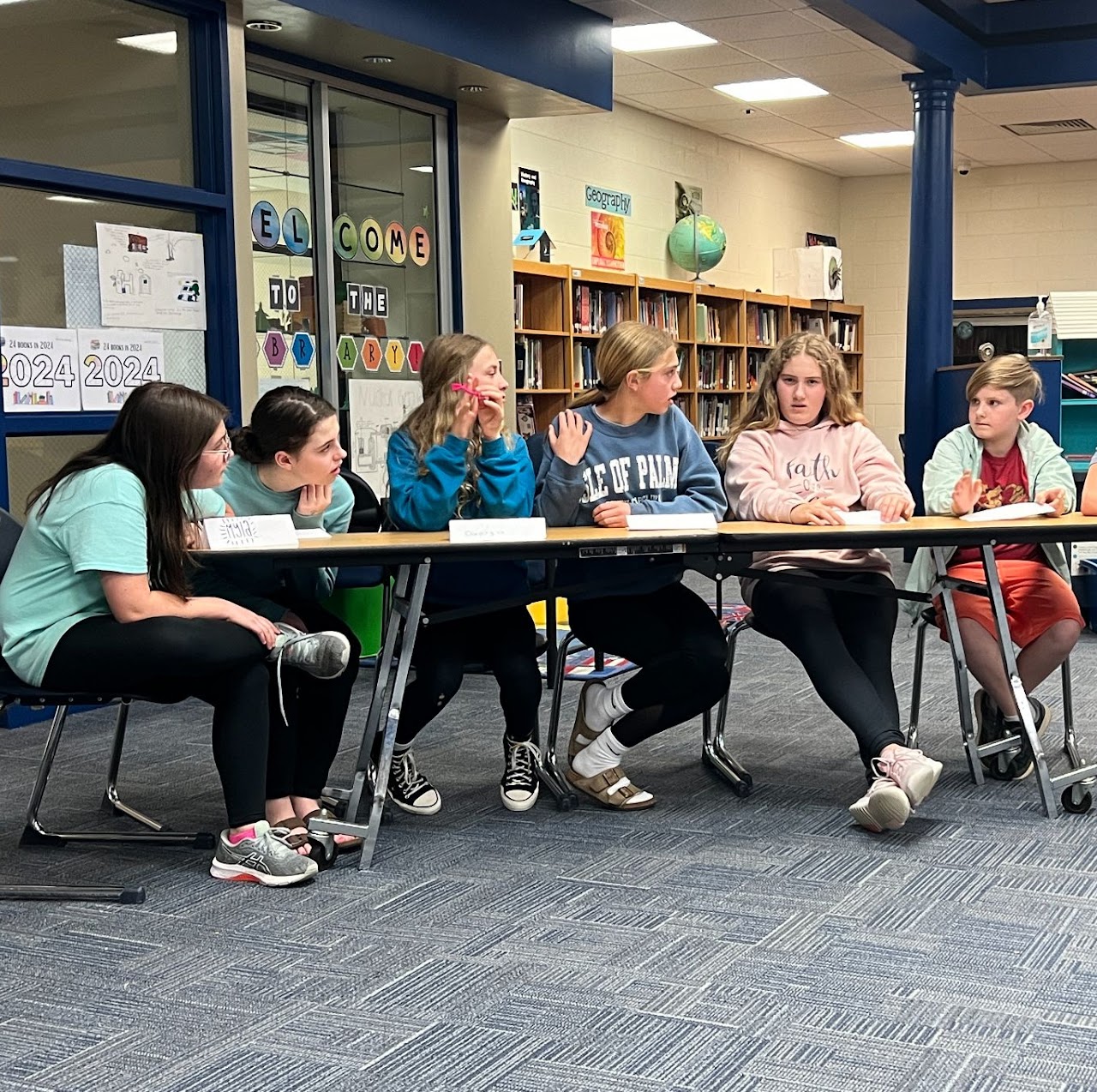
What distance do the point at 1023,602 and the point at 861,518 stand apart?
0.58 metres

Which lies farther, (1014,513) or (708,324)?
(708,324)

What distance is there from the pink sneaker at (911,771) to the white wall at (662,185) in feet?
18.3

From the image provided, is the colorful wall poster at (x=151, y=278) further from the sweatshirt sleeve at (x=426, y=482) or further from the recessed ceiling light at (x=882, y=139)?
the recessed ceiling light at (x=882, y=139)

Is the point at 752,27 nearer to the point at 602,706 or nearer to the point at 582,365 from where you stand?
the point at 582,365

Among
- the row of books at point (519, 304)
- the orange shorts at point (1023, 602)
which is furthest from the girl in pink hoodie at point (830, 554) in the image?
the row of books at point (519, 304)

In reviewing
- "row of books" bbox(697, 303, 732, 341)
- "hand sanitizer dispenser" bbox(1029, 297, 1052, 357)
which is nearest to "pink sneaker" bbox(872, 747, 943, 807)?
"hand sanitizer dispenser" bbox(1029, 297, 1052, 357)

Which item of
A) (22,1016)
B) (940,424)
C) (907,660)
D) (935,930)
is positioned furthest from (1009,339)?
(22,1016)

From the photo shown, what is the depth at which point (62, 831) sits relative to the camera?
324cm

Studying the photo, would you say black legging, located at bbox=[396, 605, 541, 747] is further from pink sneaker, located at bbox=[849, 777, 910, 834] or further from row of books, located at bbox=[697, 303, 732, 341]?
row of books, located at bbox=[697, 303, 732, 341]

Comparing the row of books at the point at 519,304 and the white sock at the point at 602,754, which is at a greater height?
the row of books at the point at 519,304

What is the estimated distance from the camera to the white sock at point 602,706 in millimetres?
3375

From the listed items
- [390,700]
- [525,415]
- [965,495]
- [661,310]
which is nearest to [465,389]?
[390,700]

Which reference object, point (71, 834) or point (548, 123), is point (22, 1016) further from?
point (548, 123)

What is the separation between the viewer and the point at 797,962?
2404 mm
